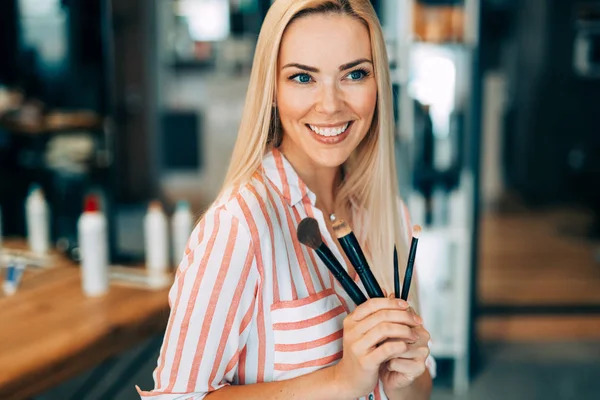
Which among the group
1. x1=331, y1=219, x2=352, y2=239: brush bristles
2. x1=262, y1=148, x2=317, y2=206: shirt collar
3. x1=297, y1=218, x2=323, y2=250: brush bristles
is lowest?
x1=297, y1=218, x2=323, y2=250: brush bristles

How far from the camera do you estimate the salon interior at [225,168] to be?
6.59 ft

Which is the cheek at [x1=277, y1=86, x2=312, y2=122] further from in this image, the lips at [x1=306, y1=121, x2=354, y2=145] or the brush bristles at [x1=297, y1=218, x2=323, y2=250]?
the brush bristles at [x1=297, y1=218, x2=323, y2=250]

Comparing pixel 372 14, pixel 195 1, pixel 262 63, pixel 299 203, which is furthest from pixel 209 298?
pixel 195 1

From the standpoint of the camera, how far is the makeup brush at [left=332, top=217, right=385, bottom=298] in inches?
33.2

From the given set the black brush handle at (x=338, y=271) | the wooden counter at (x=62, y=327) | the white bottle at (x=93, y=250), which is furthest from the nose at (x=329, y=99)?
the white bottle at (x=93, y=250)

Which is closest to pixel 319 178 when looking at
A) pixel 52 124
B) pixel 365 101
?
pixel 365 101

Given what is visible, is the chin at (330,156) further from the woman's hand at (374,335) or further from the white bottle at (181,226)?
the white bottle at (181,226)

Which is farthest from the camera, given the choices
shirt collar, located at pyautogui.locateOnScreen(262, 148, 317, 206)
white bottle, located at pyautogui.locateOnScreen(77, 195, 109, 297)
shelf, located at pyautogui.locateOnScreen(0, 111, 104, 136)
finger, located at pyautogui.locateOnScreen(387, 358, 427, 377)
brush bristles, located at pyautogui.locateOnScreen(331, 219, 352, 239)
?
shelf, located at pyautogui.locateOnScreen(0, 111, 104, 136)

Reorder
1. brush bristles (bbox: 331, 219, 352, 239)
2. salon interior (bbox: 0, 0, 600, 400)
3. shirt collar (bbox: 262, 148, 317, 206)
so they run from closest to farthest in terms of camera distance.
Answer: brush bristles (bbox: 331, 219, 352, 239)
shirt collar (bbox: 262, 148, 317, 206)
salon interior (bbox: 0, 0, 600, 400)

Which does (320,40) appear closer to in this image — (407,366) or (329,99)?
→ (329,99)

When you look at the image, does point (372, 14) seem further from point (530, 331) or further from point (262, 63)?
point (530, 331)

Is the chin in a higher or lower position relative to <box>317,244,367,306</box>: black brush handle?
higher

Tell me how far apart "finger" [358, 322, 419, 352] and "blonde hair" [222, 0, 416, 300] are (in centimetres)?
30

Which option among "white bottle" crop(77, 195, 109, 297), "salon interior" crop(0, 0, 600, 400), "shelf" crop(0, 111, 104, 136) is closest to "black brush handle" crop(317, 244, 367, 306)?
"salon interior" crop(0, 0, 600, 400)
